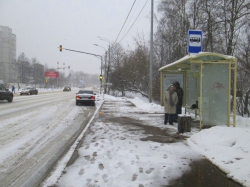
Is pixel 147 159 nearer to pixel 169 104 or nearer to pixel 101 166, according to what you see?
pixel 101 166

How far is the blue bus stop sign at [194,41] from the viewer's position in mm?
8859

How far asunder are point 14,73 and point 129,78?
79.2 meters

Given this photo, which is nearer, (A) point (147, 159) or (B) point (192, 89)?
(A) point (147, 159)

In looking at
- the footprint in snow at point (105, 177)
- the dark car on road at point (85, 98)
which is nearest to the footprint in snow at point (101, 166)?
the footprint in snow at point (105, 177)

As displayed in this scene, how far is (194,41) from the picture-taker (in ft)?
29.3

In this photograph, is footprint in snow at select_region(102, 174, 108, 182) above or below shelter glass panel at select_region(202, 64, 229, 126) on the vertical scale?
below

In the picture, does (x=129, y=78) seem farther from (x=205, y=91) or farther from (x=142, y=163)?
(x=142, y=163)

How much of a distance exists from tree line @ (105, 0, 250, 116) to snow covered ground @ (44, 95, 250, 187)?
9.51 metres

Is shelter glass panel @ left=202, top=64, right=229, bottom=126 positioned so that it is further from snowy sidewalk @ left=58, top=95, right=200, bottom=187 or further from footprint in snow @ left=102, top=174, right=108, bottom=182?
footprint in snow @ left=102, top=174, right=108, bottom=182

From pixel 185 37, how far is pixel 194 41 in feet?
47.9

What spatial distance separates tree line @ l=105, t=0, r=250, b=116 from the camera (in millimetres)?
15594

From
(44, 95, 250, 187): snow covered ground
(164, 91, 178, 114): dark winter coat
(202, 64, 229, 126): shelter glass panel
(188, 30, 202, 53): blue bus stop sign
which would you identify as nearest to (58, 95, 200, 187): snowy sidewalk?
(44, 95, 250, 187): snow covered ground

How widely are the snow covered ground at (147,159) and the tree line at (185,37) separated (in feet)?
31.2

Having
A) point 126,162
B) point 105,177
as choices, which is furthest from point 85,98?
point 105,177
